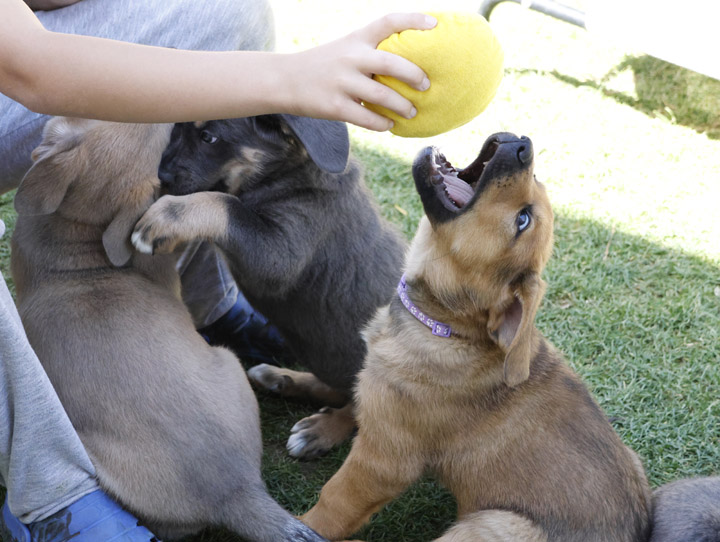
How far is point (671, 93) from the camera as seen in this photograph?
650 centimetres

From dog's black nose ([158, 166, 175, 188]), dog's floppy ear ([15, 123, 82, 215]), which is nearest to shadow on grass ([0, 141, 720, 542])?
dog's black nose ([158, 166, 175, 188])

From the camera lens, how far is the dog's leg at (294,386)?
3.88 m

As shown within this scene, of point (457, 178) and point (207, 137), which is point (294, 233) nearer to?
point (207, 137)

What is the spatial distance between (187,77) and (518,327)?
135cm

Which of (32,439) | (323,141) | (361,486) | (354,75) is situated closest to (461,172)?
(323,141)

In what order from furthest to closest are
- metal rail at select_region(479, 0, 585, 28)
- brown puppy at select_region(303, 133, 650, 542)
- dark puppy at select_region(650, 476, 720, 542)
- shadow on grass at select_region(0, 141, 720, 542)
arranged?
1. metal rail at select_region(479, 0, 585, 28)
2. shadow on grass at select_region(0, 141, 720, 542)
3. brown puppy at select_region(303, 133, 650, 542)
4. dark puppy at select_region(650, 476, 720, 542)

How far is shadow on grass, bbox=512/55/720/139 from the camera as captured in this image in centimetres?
628

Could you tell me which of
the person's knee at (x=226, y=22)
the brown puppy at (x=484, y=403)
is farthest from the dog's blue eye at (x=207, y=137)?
the brown puppy at (x=484, y=403)

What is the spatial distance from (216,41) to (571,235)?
99.8 inches

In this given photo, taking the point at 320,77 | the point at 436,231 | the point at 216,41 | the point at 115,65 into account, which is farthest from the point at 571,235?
the point at 115,65

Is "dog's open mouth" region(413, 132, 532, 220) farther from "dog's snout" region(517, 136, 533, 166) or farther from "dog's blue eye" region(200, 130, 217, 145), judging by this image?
"dog's blue eye" region(200, 130, 217, 145)

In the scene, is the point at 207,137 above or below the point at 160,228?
above

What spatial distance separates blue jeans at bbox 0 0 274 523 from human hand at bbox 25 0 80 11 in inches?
1.4

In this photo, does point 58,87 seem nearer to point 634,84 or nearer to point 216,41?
point 216,41
